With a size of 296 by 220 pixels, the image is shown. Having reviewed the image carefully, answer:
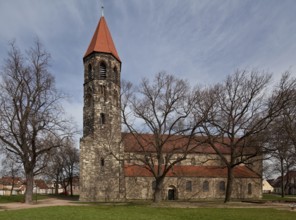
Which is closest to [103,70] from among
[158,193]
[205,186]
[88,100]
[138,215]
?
[88,100]

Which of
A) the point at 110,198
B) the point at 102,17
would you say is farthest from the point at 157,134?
the point at 102,17

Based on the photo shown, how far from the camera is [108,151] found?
3753 cm

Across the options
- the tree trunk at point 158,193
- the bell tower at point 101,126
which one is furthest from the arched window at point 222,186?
the tree trunk at point 158,193

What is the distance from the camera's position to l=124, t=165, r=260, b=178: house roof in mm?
40750

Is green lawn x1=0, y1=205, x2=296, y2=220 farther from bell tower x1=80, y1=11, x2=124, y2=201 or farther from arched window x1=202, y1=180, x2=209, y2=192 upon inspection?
arched window x1=202, y1=180, x2=209, y2=192

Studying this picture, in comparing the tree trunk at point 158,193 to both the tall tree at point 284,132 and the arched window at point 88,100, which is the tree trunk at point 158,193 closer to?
the tall tree at point 284,132

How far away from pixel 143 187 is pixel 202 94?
17.4m

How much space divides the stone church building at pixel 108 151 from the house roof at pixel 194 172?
0.43ft

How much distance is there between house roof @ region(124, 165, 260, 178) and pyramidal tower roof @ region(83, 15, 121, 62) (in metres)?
14.7

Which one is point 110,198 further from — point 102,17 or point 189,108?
point 102,17

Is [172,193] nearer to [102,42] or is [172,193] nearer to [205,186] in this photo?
[205,186]

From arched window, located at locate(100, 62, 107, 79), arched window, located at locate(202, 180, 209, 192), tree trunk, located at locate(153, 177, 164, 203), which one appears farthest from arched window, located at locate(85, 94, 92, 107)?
arched window, located at locate(202, 180, 209, 192)

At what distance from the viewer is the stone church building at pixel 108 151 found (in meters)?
36.8

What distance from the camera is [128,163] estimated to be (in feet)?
138
